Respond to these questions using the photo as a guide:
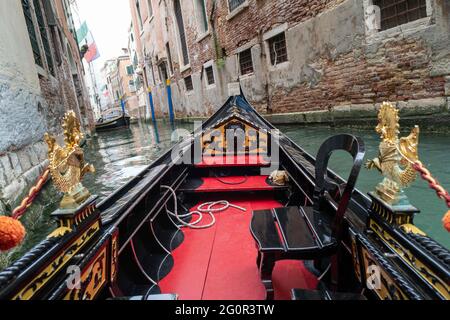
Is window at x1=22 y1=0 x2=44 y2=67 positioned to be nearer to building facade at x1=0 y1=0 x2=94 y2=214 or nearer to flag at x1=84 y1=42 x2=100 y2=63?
building facade at x1=0 y1=0 x2=94 y2=214

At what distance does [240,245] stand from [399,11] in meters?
4.21

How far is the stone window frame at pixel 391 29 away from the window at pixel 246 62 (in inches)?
138

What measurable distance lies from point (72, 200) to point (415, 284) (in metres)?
1.00

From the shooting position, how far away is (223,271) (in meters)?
1.34

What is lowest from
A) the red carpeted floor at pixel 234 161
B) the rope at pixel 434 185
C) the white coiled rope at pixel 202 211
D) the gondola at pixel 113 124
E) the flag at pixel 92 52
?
the white coiled rope at pixel 202 211

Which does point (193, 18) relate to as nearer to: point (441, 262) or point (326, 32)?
point (326, 32)

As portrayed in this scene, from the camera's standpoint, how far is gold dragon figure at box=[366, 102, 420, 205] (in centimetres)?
83

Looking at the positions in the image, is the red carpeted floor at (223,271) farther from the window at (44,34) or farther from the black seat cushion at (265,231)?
the window at (44,34)

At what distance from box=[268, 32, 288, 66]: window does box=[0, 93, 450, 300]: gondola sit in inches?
183

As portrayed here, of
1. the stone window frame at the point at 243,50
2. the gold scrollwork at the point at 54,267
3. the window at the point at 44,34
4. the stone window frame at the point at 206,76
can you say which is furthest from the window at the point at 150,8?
→ the gold scrollwork at the point at 54,267

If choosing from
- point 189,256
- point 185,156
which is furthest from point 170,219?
point 185,156

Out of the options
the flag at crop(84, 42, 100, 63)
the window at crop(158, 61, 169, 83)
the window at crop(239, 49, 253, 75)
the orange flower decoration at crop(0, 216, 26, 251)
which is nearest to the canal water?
the orange flower decoration at crop(0, 216, 26, 251)

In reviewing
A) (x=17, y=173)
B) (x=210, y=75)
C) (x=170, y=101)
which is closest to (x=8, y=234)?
(x=17, y=173)

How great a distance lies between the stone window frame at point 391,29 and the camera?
3.55 metres
